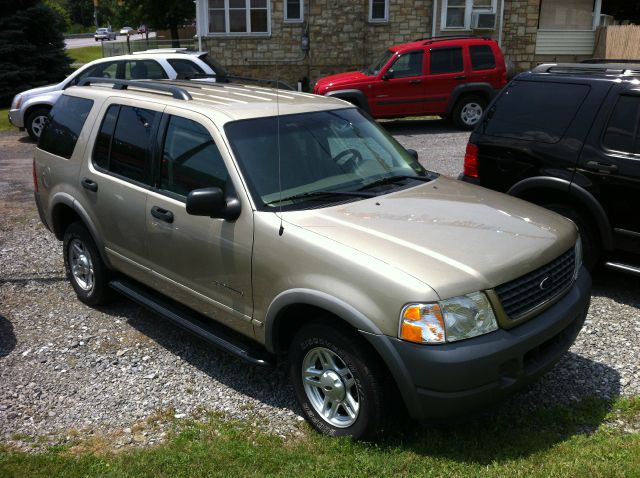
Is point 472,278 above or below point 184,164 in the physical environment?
below

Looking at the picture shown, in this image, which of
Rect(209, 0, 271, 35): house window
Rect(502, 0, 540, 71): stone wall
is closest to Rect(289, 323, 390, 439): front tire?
Rect(209, 0, 271, 35): house window

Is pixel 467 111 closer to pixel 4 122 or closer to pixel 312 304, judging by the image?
pixel 4 122

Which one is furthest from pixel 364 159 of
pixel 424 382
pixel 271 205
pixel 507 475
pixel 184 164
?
pixel 507 475

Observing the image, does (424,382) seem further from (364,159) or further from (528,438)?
(364,159)

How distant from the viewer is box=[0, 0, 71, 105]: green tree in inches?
787

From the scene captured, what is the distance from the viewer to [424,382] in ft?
10.5

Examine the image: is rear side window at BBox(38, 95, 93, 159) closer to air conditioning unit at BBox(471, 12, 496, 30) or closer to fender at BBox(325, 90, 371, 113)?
fender at BBox(325, 90, 371, 113)

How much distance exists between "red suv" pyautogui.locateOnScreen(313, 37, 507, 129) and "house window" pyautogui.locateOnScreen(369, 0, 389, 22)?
7086 millimetres

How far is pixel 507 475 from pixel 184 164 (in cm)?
276

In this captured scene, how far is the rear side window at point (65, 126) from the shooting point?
5500 millimetres

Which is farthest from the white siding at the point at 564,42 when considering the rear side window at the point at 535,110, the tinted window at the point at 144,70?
the rear side window at the point at 535,110

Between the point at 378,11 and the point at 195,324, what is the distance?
19705 mm

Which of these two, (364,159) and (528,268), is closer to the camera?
(528,268)

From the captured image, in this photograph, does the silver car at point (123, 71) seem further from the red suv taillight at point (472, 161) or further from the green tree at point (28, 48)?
the red suv taillight at point (472, 161)
